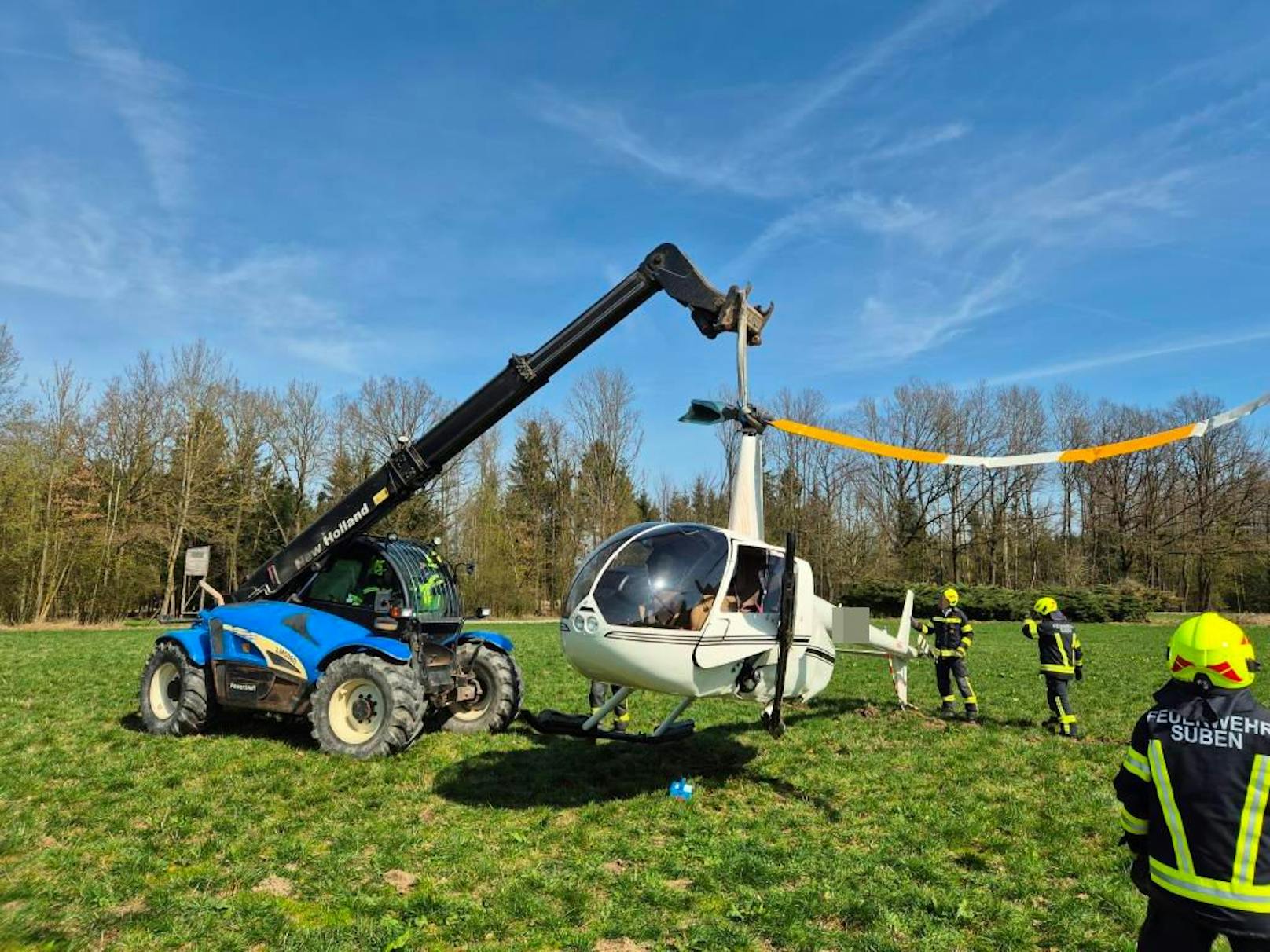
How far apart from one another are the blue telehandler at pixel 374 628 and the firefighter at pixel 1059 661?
6.65 metres

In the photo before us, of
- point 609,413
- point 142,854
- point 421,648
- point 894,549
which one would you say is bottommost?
point 142,854

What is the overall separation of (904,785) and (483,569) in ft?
120

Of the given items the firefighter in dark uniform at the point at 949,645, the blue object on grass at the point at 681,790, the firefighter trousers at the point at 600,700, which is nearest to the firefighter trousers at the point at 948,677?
the firefighter in dark uniform at the point at 949,645

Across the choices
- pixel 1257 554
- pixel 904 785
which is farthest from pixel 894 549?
pixel 904 785

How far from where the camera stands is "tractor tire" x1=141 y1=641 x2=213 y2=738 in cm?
903

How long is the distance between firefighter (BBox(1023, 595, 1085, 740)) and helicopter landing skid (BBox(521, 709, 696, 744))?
579 centimetres

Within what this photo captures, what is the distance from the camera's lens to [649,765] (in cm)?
852

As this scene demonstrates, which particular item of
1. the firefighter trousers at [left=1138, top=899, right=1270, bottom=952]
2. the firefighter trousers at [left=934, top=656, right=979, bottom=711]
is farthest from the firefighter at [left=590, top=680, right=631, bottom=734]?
the firefighter trousers at [left=1138, top=899, right=1270, bottom=952]

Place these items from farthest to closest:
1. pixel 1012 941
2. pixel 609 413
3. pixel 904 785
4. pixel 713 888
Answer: pixel 609 413, pixel 904 785, pixel 713 888, pixel 1012 941

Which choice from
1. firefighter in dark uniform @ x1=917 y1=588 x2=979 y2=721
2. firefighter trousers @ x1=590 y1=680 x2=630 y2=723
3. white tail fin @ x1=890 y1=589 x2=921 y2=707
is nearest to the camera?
firefighter trousers @ x1=590 y1=680 x2=630 y2=723

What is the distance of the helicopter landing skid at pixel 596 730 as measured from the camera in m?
6.88

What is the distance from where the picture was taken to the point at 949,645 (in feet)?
39.7

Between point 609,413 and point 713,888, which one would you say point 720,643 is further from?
point 609,413

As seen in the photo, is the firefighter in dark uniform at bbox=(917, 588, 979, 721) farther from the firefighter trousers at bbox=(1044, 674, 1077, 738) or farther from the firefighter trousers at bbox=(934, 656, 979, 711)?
the firefighter trousers at bbox=(1044, 674, 1077, 738)
